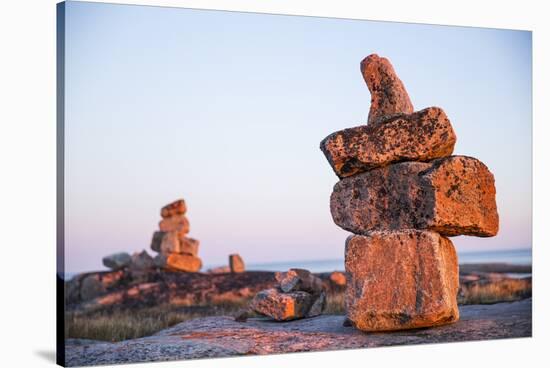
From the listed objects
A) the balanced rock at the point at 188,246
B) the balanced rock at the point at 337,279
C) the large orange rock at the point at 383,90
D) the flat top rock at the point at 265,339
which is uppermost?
the large orange rock at the point at 383,90

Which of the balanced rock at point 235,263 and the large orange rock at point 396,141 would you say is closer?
the large orange rock at point 396,141

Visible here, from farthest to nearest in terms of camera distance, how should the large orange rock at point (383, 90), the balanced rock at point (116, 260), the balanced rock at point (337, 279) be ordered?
the balanced rock at point (116, 260), the balanced rock at point (337, 279), the large orange rock at point (383, 90)

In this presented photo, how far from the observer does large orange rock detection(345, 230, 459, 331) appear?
12.5 m

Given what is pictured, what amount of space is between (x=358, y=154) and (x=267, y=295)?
135 inches

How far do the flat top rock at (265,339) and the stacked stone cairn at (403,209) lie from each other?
0.77ft

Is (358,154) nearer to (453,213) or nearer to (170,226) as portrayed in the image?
(453,213)

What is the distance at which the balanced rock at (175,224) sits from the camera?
100 feet

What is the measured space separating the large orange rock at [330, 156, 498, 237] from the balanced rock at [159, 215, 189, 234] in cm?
1740

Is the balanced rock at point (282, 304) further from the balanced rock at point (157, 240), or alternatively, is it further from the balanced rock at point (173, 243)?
the balanced rock at point (157, 240)

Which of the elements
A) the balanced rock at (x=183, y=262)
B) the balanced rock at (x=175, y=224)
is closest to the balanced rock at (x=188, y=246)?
the balanced rock at (x=183, y=262)

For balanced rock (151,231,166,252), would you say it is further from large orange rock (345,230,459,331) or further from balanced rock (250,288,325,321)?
large orange rock (345,230,459,331)

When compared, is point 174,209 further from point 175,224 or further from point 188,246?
point 188,246

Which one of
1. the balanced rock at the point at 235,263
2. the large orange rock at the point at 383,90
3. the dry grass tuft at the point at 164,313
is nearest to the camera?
the large orange rock at the point at 383,90

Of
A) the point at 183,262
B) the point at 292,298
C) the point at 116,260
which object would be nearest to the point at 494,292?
the point at 292,298
